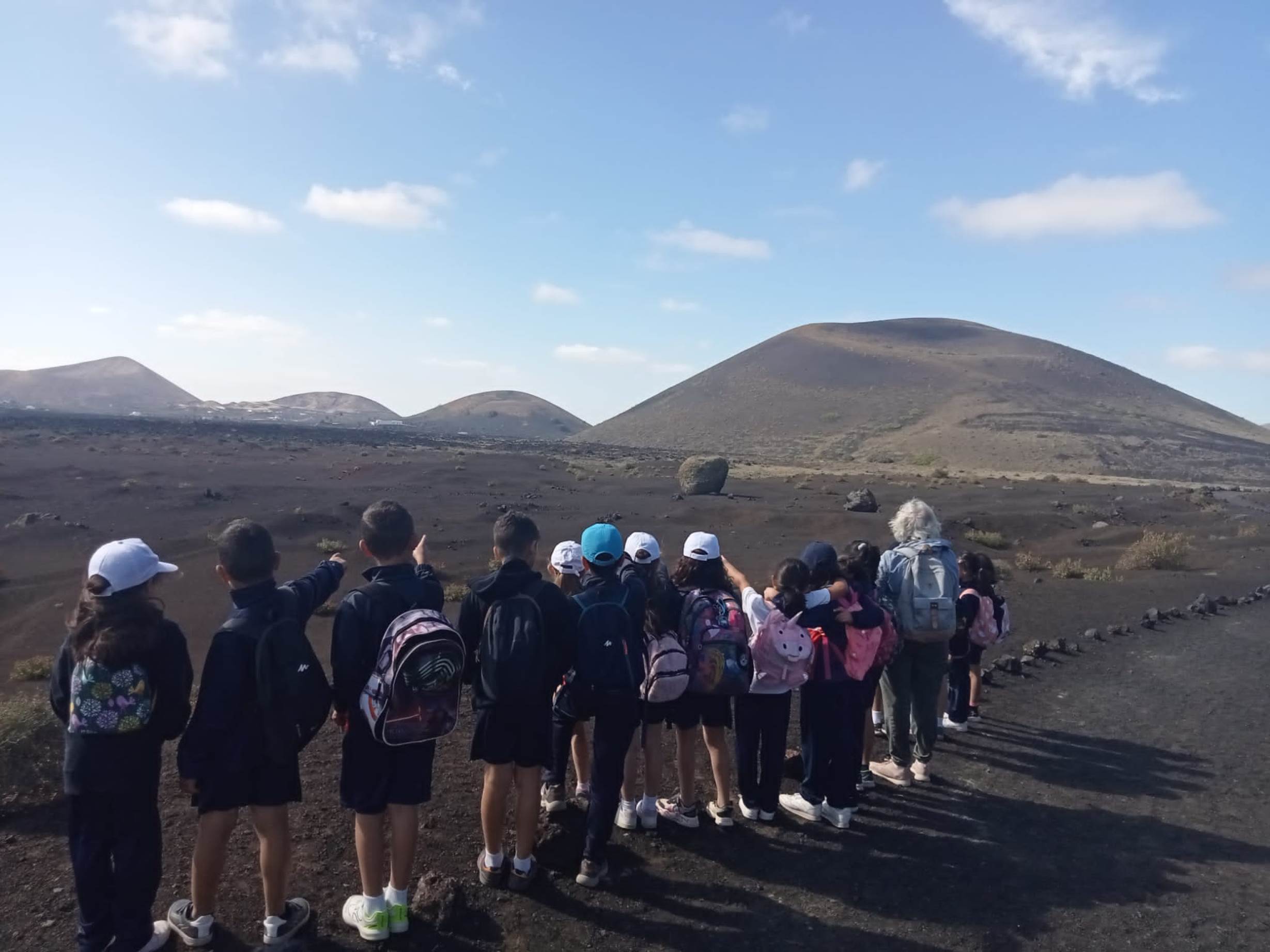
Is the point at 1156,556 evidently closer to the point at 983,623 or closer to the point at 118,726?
the point at 983,623

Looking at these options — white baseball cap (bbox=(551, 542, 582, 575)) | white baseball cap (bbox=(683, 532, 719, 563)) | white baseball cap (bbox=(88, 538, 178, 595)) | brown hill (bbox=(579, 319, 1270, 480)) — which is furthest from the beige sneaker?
brown hill (bbox=(579, 319, 1270, 480))

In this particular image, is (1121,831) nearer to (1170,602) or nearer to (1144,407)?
(1170,602)

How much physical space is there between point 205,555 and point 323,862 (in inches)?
568

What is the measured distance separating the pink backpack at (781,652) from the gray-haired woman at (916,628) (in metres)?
0.99

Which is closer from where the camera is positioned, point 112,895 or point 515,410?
point 112,895

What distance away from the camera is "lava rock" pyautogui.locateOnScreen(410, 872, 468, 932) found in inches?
150

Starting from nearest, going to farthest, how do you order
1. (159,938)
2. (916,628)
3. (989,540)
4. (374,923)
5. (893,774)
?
(159,938), (374,923), (916,628), (893,774), (989,540)

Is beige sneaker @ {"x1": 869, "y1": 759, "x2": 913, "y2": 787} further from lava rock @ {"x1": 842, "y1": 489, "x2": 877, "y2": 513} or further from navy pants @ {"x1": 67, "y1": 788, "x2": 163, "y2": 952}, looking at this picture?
lava rock @ {"x1": 842, "y1": 489, "x2": 877, "y2": 513}

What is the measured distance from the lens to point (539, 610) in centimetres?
399

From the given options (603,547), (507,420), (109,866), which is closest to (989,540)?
(603,547)

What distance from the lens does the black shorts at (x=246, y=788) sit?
345 cm

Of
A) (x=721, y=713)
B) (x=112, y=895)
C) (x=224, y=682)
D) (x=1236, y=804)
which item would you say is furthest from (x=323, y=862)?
(x=1236, y=804)

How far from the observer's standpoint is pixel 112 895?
3457 millimetres

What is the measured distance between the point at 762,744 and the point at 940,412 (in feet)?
290
